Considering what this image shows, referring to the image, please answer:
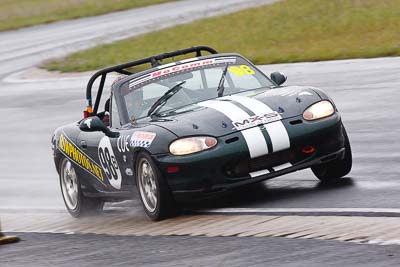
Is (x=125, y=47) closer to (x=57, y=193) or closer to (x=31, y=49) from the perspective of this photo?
(x=31, y=49)

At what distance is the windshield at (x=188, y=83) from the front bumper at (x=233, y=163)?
1094mm

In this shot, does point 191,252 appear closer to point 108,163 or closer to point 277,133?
point 277,133

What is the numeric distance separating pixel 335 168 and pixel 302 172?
3.03ft

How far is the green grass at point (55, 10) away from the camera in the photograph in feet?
137

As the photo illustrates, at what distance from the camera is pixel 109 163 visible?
983 centimetres

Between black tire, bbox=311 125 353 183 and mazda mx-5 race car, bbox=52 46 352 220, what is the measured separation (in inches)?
0.4

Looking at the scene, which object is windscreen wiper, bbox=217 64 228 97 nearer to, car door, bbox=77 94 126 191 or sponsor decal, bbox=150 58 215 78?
sponsor decal, bbox=150 58 215 78

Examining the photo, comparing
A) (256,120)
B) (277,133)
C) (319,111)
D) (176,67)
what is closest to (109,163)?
(176,67)

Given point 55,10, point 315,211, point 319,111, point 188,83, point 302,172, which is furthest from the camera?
point 55,10

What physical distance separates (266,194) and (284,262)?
3180 millimetres

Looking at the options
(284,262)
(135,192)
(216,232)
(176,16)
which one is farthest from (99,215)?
(176,16)

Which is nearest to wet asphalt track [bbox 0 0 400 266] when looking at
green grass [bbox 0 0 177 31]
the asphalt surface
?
the asphalt surface

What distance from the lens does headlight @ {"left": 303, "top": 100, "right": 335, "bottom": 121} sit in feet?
30.2

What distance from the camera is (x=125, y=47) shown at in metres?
28.7
